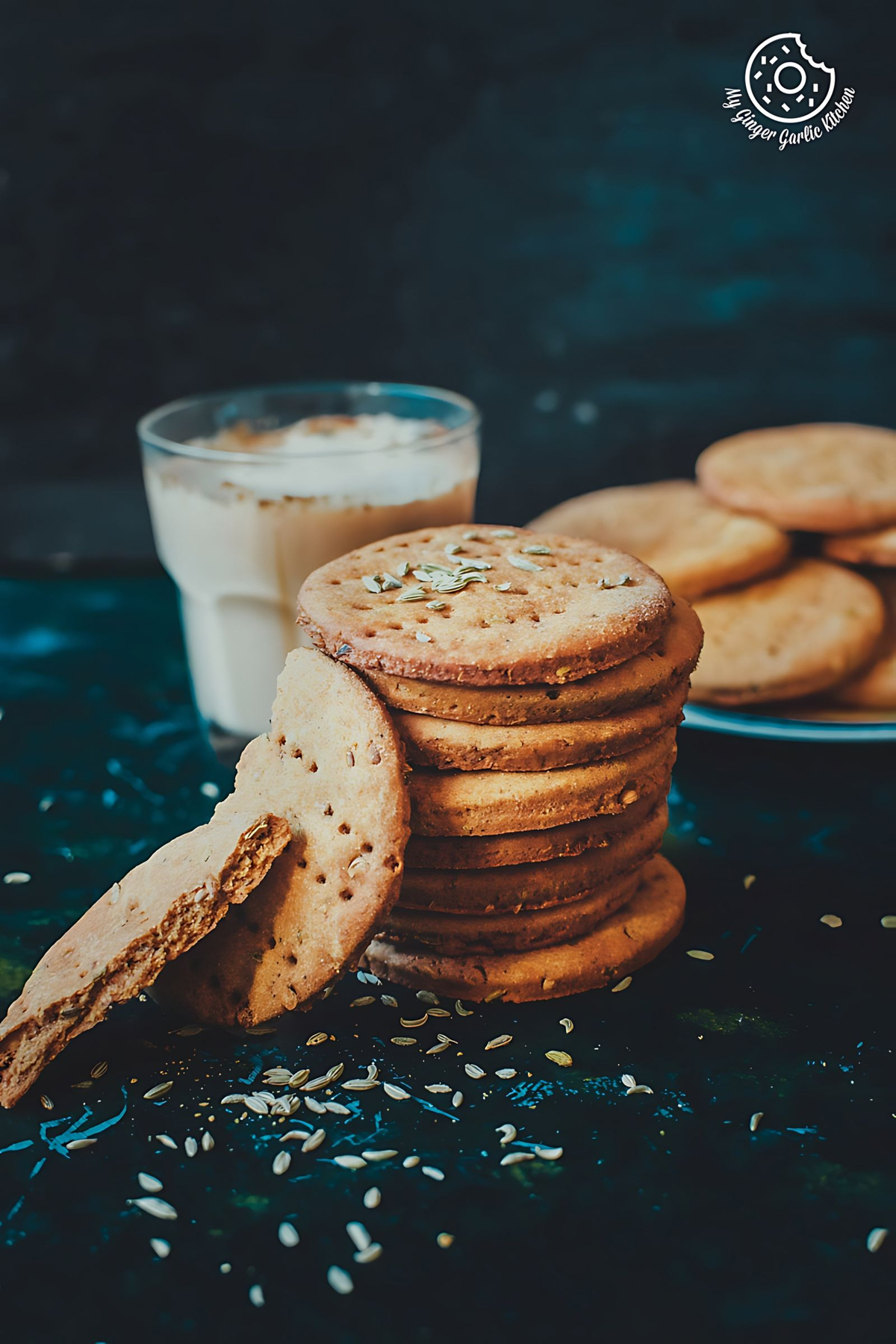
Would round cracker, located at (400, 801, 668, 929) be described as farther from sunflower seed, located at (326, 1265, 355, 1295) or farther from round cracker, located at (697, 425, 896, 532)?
round cracker, located at (697, 425, 896, 532)

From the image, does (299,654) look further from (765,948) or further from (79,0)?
(79,0)

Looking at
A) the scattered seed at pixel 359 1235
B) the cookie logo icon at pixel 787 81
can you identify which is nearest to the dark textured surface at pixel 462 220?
the cookie logo icon at pixel 787 81

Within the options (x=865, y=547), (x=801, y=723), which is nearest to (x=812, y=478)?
(x=865, y=547)

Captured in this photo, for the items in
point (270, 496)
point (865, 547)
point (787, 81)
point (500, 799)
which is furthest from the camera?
point (787, 81)

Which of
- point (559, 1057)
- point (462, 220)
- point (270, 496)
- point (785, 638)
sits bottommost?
point (559, 1057)

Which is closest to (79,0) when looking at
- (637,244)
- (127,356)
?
(127,356)

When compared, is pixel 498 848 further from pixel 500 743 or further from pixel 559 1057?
pixel 559 1057
